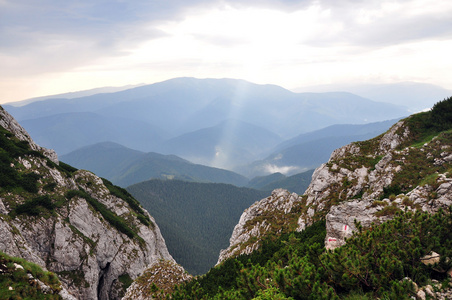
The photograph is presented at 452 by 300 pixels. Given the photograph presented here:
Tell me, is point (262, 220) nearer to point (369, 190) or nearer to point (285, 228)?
point (285, 228)

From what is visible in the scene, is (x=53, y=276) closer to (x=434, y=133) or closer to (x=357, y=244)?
(x=357, y=244)

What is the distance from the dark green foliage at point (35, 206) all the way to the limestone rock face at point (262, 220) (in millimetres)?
35284

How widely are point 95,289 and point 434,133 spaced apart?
66986 mm

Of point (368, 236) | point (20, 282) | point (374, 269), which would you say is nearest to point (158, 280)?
point (20, 282)

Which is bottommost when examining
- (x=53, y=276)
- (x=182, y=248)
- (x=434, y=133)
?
(x=182, y=248)

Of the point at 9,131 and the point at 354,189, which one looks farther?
the point at 9,131

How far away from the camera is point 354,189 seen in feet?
107

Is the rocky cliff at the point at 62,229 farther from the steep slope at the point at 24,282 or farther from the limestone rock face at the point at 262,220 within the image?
the steep slope at the point at 24,282

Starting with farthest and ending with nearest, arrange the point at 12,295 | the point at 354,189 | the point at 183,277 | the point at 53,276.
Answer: the point at 354,189 < the point at 183,277 < the point at 53,276 < the point at 12,295

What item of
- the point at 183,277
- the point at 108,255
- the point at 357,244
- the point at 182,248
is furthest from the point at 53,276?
the point at 182,248

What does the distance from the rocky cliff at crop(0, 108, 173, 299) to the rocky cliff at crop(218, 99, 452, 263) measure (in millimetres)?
22358

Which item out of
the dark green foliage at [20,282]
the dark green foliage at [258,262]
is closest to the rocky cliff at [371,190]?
the dark green foliage at [258,262]

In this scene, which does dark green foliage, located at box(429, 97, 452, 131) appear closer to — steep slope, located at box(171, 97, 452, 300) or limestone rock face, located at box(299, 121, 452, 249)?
steep slope, located at box(171, 97, 452, 300)

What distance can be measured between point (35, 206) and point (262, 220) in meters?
43.1
